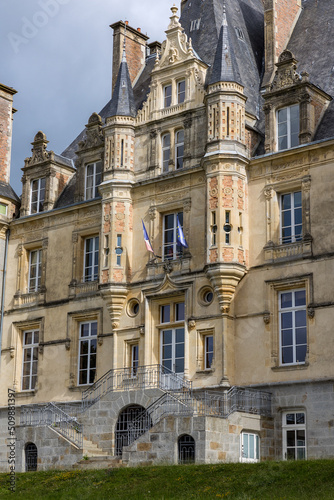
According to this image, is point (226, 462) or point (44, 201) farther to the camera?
point (44, 201)

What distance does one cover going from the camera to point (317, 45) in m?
34.5

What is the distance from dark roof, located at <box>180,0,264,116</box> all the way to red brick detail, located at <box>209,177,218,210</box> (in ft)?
14.3

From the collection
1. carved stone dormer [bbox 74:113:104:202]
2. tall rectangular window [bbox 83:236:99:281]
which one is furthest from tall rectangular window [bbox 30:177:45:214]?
tall rectangular window [bbox 83:236:99:281]

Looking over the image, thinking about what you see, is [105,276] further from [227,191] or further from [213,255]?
[227,191]

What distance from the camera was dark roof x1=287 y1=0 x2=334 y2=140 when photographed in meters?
32.8

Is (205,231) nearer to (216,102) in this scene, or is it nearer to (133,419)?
(216,102)

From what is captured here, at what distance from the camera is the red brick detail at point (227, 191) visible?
30609mm

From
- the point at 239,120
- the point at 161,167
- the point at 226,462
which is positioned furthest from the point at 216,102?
the point at 226,462

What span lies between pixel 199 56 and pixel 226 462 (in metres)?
17.2

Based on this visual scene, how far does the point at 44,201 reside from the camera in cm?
3797

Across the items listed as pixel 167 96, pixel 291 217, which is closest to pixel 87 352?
pixel 291 217

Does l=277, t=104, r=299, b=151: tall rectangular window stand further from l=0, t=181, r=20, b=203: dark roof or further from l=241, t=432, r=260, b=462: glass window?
l=0, t=181, r=20, b=203: dark roof

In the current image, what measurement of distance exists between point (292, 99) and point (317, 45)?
435 centimetres

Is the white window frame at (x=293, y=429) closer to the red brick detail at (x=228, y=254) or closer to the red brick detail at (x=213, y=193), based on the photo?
the red brick detail at (x=228, y=254)
